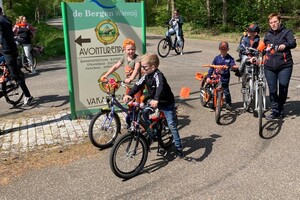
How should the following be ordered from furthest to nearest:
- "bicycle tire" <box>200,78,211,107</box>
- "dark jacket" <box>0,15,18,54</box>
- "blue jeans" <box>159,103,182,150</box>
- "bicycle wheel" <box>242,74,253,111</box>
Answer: "dark jacket" <box>0,15,18,54</box>
"bicycle tire" <box>200,78,211,107</box>
"bicycle wheel" <box>242,74,253,111</box>
"blue jeans" <box>159,103,182,150</box>

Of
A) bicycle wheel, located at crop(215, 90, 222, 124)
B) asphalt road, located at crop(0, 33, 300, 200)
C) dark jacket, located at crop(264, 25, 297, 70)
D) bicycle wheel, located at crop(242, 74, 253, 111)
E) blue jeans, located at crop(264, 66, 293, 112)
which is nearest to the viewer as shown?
asphalt road, located at crop(0, 33, 300, 200)

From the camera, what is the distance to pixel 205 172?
435cm

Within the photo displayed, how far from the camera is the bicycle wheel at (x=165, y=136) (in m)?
4.82

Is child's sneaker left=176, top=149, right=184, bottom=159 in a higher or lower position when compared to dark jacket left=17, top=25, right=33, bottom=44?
lower

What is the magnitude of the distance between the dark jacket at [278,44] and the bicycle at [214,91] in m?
0.83

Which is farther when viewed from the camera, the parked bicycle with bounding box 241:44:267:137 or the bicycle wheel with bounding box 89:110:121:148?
the parked bicycle with bounding box 241:44:267:137


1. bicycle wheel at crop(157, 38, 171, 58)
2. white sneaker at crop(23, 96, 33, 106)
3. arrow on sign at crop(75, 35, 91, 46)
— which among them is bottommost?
white sneaker at crop(23, 96, 33, 106)

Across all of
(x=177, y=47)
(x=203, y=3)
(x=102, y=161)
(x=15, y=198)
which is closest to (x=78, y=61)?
(x=102, y=161)

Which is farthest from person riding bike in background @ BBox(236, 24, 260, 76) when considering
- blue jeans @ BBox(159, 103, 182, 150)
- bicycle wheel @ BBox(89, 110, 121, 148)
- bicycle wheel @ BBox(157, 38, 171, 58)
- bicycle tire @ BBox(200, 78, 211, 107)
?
bicycle wheel @ BBox(157, 38, 171, 58)

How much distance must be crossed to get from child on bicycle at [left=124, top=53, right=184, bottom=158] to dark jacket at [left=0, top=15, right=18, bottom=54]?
14.4 ft

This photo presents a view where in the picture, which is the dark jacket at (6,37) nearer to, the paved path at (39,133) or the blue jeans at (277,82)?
the paved path at (39,133)

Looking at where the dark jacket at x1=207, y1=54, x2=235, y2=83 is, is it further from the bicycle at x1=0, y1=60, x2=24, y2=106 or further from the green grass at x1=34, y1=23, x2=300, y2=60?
the green grass at x1=34, y1=23, x2=300, y2=60

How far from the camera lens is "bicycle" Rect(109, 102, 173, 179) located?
411 cm

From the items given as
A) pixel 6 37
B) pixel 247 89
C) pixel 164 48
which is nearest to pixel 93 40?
pixel 6 37
